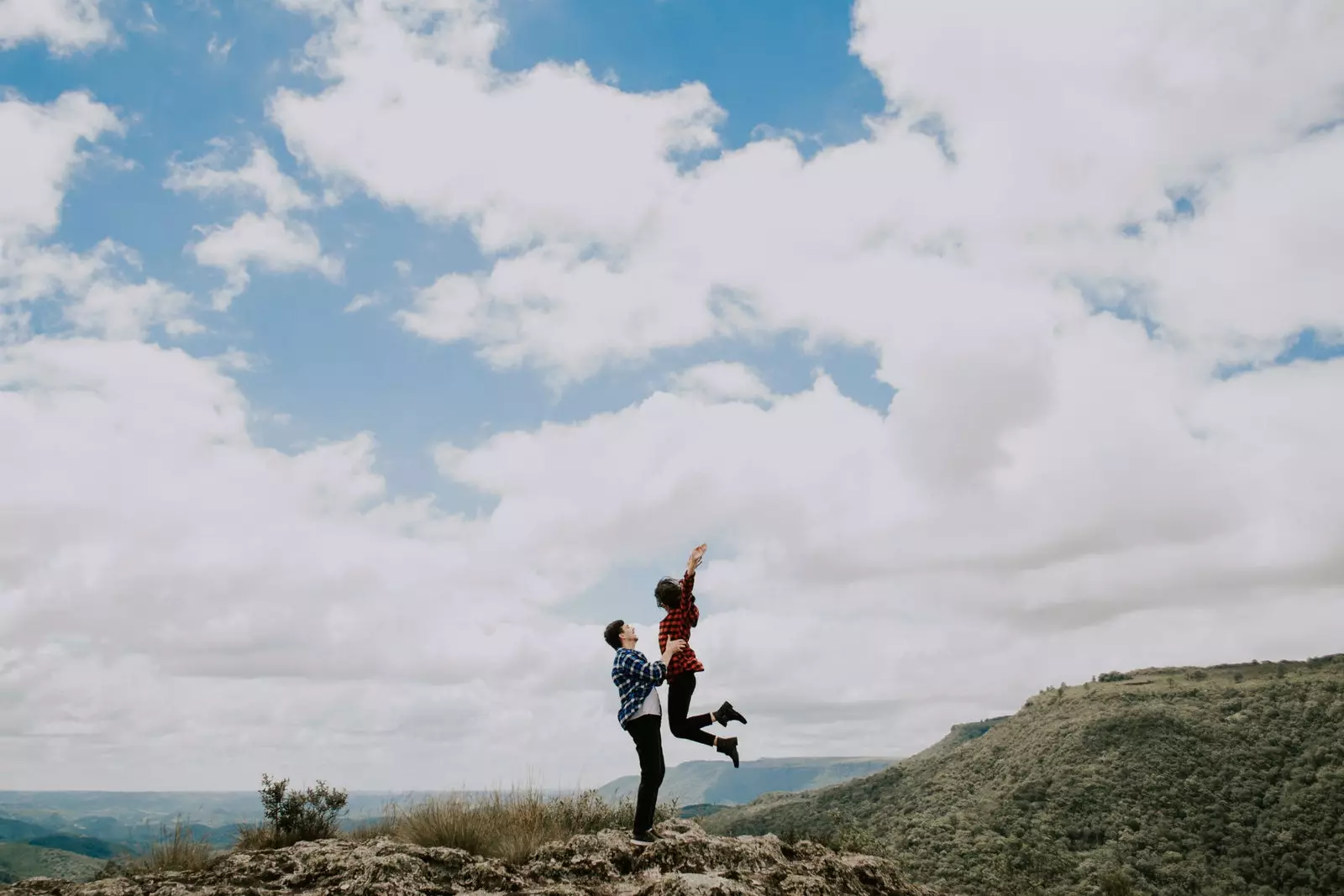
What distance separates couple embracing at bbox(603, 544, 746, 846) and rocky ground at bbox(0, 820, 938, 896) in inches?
17.2

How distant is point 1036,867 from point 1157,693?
111 ft

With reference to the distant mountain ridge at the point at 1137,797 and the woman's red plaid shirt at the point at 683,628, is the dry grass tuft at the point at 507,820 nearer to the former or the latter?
the woman's red plaid shirt at the point at 683,628

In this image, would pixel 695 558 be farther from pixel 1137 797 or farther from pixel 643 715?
pixel 1137 797

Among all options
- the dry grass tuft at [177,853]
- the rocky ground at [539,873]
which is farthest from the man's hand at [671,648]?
the dry grass tuft at [177,853]

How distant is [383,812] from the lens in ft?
35.4

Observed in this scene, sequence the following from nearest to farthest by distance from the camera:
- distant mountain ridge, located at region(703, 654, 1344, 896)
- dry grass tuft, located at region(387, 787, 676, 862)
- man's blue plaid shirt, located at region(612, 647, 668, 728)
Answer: man's blue plaid shirt, located at region(612, 647, 668, 728) < dry grass tuft, located at region(387, 787, 676, 862) < distant mountain ridge, located at region(703, 654, 1344, 896)

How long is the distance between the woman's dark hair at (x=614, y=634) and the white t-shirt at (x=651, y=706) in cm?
64

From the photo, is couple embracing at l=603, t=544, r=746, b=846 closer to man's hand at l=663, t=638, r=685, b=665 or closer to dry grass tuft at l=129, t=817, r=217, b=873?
man's hand at l=663, t=638, r=685, b=665

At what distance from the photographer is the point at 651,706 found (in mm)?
7805

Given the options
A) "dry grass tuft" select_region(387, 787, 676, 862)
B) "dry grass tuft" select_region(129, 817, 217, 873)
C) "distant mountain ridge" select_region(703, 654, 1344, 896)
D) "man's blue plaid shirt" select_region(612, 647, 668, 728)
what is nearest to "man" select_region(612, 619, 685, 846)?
"man's blue plaid shirt" select_region(612, 647, 668, 728)

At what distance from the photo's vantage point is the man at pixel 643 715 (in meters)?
7.76

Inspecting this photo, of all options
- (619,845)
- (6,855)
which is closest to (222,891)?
(619,845)

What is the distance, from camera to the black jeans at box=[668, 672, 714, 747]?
8.20 metres

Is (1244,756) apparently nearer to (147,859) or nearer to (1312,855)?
(1312,855)
